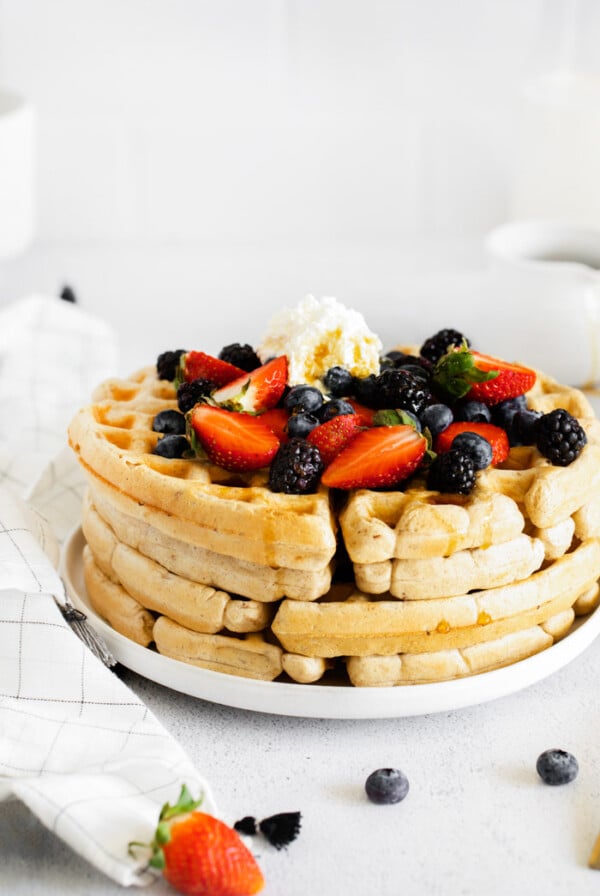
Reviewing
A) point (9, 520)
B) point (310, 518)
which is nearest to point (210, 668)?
point (310, 518)

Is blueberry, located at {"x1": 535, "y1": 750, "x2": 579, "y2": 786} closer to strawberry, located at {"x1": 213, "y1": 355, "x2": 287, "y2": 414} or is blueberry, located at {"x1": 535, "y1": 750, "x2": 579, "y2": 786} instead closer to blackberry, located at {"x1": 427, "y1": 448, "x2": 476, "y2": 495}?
blackberry, located at {"x1": 427, "y1": 448, "x2": 476, "y2": 495}

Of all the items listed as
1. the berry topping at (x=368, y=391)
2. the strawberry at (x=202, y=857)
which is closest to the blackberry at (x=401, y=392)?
the berry topping at (x=368, y=391)

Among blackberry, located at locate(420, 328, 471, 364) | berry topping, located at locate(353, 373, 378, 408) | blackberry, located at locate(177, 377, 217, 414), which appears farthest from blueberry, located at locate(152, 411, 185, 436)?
blackberry, located at locate(420, 328, 471, 364)

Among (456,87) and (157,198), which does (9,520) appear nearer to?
(157,198)

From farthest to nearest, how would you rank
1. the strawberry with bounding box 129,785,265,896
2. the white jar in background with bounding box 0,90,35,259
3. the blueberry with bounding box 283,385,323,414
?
the white jar in background with bounding box 0,90,35,259 < the blueberry with bounding box 283,385,323,414 < the strawberry with bounding box 129,785,265,896

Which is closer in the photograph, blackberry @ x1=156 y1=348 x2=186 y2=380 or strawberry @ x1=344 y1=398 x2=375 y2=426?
strawberry @ x1=344 y1=398 x2=375 y2=426

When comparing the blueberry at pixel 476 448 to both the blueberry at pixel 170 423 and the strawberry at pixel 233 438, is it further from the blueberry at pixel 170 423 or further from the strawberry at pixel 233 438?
the blueberry at pixel 170 423

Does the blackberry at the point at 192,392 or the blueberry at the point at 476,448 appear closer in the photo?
the blueberry at the point at 476,448

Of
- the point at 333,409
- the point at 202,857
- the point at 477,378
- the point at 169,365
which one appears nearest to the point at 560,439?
the point at 477,378

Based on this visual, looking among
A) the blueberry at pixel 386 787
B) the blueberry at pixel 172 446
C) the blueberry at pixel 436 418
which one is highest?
the blueberry at pixel 436 418
